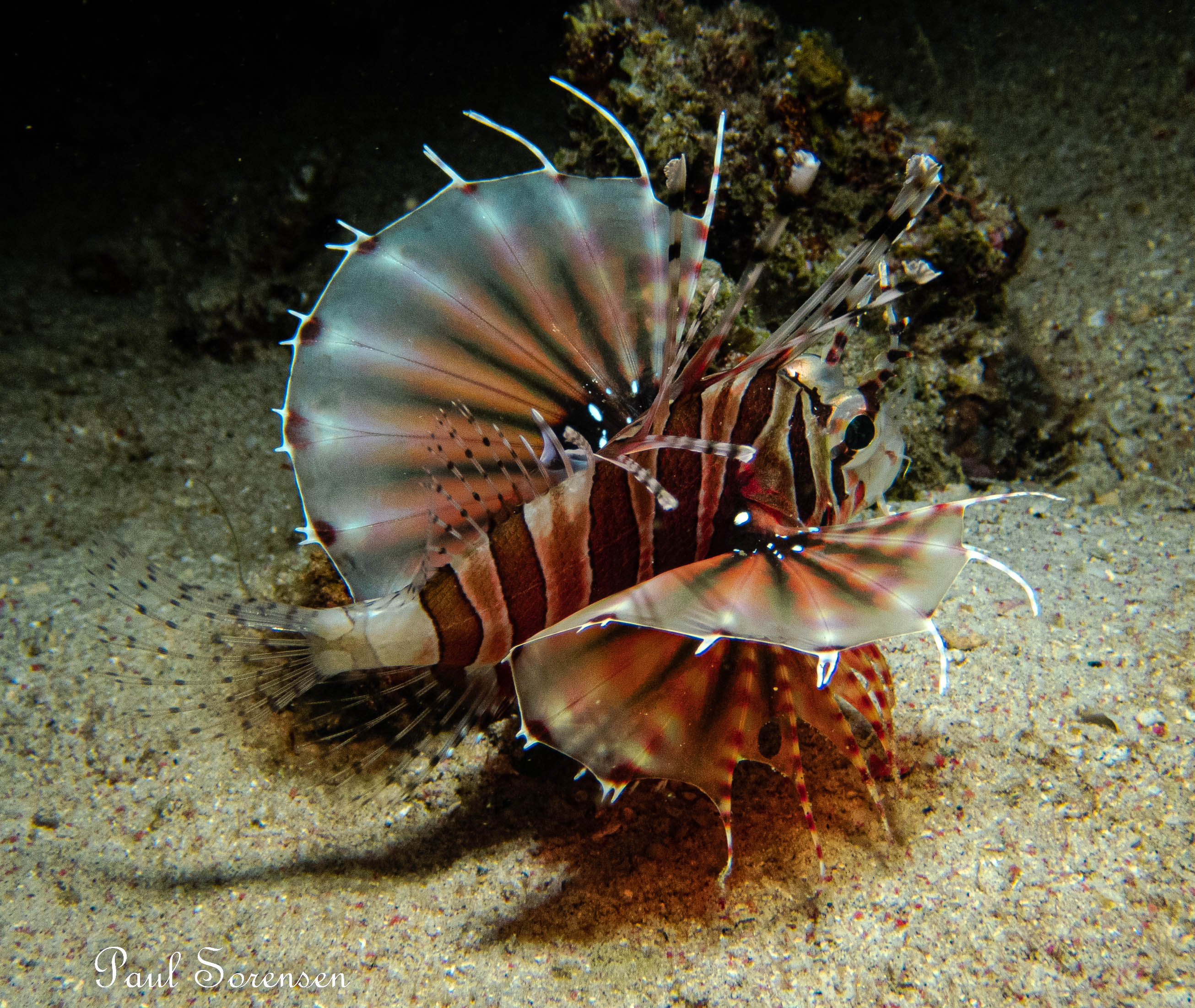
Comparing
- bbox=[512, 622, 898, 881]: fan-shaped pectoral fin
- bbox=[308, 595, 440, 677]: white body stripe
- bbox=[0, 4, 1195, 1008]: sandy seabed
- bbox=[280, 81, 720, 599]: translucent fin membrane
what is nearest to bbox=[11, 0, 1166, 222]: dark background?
bbox=[0, 4, 1195, 1008]: sandy seabed

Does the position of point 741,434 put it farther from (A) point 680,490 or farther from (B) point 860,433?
(B) point 860,433

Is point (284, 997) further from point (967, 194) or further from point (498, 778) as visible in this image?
point (967, 194)

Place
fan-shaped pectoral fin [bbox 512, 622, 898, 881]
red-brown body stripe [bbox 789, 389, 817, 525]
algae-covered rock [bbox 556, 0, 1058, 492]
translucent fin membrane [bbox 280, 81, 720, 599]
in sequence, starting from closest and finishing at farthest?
fan-shaped pectoral fin [bbox 512, 622, 898, 881]
red-brown body stripe [bbox 789, 389, 817, 525]
translucent fin membrane [bbox 280, 81, 720, 599]
algae-covered rock [bbox 556, 0, 1058, 492]

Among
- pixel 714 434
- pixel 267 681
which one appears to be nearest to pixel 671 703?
pixel 714 434

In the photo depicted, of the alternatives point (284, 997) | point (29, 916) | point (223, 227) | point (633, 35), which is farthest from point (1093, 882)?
point (223, 227)

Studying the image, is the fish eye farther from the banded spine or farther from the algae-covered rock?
the algae-covered rock

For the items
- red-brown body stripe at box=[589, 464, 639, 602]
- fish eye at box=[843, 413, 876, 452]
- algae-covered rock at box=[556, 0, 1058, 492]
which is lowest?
red-brown body stripe at box=[589, 464, 639, 602]
